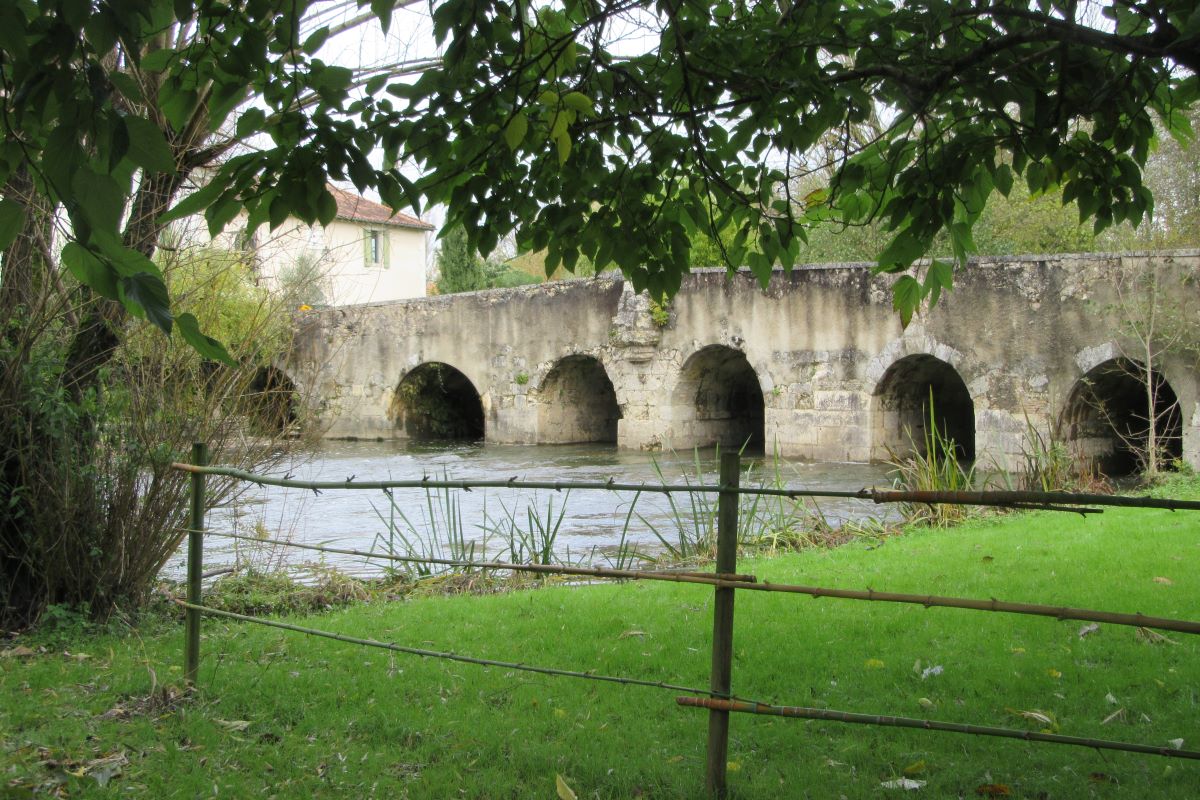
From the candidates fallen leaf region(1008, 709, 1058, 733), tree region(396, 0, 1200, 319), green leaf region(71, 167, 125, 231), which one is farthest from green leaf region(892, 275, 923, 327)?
green leaf region(71, 167, 125, 231)

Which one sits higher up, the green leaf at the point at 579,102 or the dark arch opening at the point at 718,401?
the green leaf at the point at 579,102

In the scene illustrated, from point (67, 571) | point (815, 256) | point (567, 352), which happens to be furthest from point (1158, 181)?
point (67, 571)

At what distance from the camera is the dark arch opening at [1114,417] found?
1359cm

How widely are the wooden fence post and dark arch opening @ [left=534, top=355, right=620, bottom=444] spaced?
1565 cm

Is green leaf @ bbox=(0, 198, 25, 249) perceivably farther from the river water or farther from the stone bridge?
the stone bridge

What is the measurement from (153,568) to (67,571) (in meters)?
0.46

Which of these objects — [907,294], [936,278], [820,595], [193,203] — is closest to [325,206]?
[193,203]

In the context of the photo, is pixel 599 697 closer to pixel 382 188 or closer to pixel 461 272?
pixel 382 188

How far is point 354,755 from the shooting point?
3697mm

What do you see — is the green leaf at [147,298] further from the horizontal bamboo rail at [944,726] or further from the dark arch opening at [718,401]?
the dark arch opening at [718,401]

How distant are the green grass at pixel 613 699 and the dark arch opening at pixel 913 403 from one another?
948 cm

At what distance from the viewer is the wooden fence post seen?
3.14 meters

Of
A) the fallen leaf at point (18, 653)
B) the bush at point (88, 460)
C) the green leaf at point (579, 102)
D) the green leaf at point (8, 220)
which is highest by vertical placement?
the green leaf at point (579, 102)

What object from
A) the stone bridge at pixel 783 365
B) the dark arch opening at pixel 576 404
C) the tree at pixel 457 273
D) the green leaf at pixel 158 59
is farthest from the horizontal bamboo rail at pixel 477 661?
the tree at pixel 457 273
